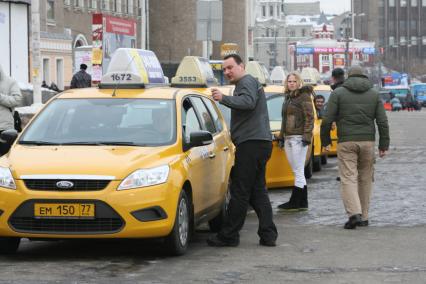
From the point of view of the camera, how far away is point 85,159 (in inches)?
384

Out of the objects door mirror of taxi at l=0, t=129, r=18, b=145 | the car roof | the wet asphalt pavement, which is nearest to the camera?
the wet asphalt pavement

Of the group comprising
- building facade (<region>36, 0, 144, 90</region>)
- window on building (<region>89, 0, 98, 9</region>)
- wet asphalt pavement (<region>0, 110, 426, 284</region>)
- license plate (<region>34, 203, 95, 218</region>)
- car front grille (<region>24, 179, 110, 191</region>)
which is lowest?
wet asphalt pavement (<region>0, 110, 426, 284</region>)

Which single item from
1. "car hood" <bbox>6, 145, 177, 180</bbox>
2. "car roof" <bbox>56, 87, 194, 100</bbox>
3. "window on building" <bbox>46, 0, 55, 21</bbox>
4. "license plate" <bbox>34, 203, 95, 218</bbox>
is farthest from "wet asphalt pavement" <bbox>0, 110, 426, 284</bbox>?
"window on building" <bbox>46, 0, 55, 21</bbox>

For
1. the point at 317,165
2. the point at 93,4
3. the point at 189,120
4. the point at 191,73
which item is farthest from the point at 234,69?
the point at 93,4

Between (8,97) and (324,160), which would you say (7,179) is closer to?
(8,97)

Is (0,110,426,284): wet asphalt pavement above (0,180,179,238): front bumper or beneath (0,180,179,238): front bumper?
beneath

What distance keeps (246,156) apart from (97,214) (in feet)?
5.82

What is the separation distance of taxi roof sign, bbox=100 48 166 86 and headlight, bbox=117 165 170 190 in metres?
1.83

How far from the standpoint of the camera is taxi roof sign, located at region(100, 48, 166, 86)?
37.5ft

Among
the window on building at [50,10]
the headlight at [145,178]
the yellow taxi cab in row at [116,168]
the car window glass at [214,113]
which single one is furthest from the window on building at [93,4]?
the headlight at [145,178]

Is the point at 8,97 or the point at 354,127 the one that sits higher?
the point at 8,97

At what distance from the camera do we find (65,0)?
213ft

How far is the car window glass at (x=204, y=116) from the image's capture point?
1154 cm

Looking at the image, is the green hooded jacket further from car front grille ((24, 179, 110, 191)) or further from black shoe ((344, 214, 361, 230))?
car front grille ((24, 179, 110, 191))
